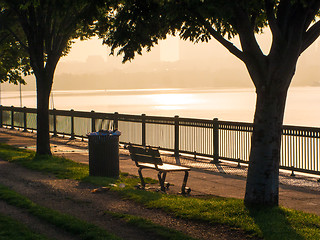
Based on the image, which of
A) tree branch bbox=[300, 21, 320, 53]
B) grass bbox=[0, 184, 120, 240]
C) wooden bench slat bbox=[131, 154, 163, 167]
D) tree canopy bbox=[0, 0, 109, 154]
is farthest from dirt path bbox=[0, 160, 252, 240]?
tree canopy bbox=[0, 0, 109, 154]

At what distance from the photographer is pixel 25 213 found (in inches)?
404

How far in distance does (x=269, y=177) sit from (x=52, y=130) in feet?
65.1

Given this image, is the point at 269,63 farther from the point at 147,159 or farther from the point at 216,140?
the point at 216,140

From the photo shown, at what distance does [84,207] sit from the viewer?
10.8 m

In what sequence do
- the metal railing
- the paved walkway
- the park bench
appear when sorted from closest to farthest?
the paved walkway < the park bench < the metal railing

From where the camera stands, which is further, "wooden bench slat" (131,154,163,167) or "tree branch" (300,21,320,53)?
"wooden bench slat" (131,154,163,167)

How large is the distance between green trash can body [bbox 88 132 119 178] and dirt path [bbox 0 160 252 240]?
0.84m

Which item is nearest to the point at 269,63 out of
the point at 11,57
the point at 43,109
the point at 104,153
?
the point at 104,153

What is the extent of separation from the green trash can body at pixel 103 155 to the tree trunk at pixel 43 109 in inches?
193

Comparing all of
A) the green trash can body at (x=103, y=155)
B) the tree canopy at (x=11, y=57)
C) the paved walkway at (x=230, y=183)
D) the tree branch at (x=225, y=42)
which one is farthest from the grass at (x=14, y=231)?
the tree canopy at (x=11, y=57)

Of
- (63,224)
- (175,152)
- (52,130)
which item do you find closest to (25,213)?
(63,224)

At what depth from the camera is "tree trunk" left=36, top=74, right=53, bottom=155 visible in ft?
61.2

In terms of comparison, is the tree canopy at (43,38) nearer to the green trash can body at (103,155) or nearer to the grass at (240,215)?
the green trash can body at (103,155)

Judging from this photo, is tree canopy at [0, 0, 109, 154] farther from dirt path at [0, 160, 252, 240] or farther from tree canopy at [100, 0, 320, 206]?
tree canopy at [100, 0, 320, 206]
